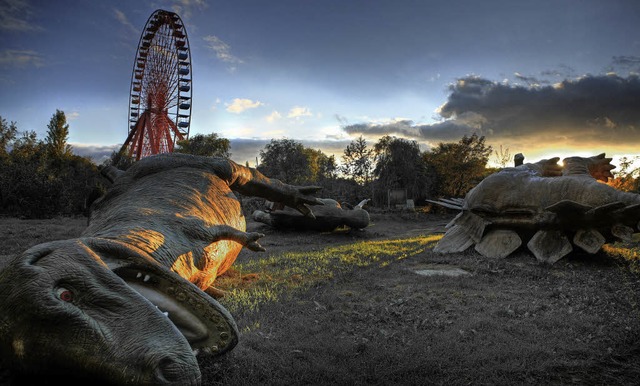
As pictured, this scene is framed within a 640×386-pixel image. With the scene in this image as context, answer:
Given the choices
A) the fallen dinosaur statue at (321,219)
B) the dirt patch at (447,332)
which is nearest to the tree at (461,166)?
the fallen dinosaur statue at (321,219)

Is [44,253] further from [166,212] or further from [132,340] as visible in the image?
[166,212]

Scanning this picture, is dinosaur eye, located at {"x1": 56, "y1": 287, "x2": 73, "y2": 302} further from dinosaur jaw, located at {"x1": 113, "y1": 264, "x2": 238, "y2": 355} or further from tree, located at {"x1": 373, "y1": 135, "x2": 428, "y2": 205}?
tree, located at {"x1": 373, "y1": 135, "x2": 428, "y2": 205}

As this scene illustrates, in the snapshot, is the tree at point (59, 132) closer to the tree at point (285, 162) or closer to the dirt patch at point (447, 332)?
the tree at point (285, 162)

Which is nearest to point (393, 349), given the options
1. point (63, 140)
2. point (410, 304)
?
point (410, 304)

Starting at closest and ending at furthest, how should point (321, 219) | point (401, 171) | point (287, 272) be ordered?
point (287, 272) → point (321, 219) → point (401, 171)

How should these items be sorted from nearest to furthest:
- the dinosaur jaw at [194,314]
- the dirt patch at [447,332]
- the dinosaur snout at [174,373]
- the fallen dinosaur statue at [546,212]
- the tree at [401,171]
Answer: the dinosaur snout at [174,373], the dinosaur jaw at [194,314], the dirt patch at [447,332], the fallen dinosaur statue at [546,212], the tree at [401,171]

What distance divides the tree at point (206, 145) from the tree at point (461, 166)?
1639cm

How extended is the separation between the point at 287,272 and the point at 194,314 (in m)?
4.24

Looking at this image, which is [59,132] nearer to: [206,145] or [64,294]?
[206,145]

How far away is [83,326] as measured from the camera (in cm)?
133

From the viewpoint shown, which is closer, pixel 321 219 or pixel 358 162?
pixel 321 219

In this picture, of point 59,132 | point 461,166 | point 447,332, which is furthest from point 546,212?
point 59,132

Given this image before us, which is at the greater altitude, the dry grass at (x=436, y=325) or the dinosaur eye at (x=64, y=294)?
the dinosaur eye at (x=64, y=294)

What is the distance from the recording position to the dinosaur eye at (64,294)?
1406 millimetres
